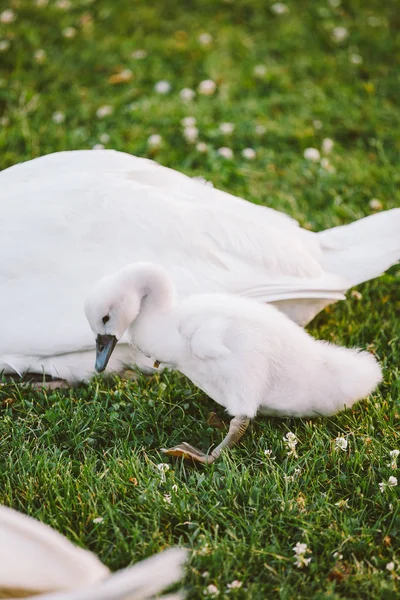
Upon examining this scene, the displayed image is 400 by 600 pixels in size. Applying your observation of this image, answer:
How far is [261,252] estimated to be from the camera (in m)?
3.38

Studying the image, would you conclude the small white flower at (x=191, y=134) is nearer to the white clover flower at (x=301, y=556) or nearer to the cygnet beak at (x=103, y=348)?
the cygnet beak at (x=103, y=348)

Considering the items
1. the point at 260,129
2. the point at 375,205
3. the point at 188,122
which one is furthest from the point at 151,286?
the point at 260,129

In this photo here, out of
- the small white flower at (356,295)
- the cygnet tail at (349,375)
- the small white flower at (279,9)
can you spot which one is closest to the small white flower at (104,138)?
the small white flower at (356,295)

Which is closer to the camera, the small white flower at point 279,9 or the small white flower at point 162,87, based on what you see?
the small white flower at point 162,87

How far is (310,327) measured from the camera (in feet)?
12.7

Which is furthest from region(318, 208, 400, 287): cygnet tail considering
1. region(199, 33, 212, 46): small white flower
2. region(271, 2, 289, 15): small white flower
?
region(271, 2, 289, 15): small white flower

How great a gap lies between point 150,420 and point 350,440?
0.82 metres

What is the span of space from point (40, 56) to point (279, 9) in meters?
2.20

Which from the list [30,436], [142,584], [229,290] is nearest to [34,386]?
[30,436]

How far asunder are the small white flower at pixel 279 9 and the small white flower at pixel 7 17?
2230mm

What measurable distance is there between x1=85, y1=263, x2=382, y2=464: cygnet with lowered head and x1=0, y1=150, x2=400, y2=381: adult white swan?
1.00 feet

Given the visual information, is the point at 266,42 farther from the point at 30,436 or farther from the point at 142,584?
the point at 142,584

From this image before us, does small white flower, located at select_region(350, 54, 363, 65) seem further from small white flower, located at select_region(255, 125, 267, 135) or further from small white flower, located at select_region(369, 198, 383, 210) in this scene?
small white flower, located at select_region(369, 198, 383, 210)

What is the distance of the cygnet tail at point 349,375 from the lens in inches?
115
